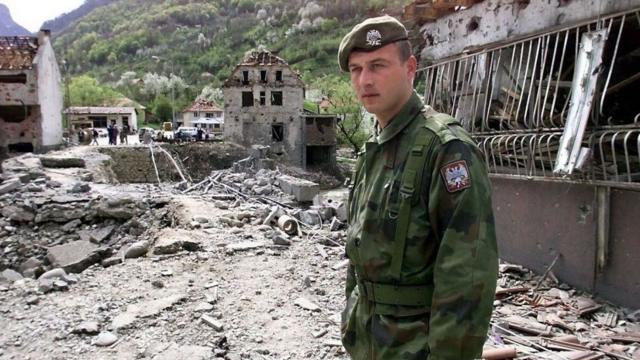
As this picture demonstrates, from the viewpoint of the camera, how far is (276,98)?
119 ft

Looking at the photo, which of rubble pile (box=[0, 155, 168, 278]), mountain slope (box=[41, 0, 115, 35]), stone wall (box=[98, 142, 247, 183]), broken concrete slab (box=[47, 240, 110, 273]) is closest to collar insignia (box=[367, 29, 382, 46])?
broken concrete slab (box=[47, 240, 110, 273])

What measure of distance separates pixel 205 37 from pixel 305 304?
12104 centimetres

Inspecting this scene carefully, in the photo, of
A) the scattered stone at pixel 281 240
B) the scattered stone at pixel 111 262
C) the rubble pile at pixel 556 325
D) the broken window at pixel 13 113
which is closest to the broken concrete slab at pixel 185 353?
the rubble pile at pixel 556 325

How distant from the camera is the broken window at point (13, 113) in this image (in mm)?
25458

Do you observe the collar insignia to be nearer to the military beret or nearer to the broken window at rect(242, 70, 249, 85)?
the military beret

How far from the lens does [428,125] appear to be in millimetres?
2053

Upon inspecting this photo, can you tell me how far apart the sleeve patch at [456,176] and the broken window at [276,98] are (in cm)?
3509

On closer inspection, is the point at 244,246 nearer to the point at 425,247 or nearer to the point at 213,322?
the point at 213,322

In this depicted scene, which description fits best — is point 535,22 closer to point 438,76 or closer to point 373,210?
point 438,76

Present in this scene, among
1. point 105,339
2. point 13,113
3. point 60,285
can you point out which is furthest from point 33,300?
point 13,113

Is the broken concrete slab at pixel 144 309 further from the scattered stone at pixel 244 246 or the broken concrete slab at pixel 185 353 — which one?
the scattered stone at pixel 244 246

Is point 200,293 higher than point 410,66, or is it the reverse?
point 410,66

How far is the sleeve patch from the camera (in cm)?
187

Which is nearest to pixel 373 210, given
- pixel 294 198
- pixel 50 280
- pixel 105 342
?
pixel 105 342
